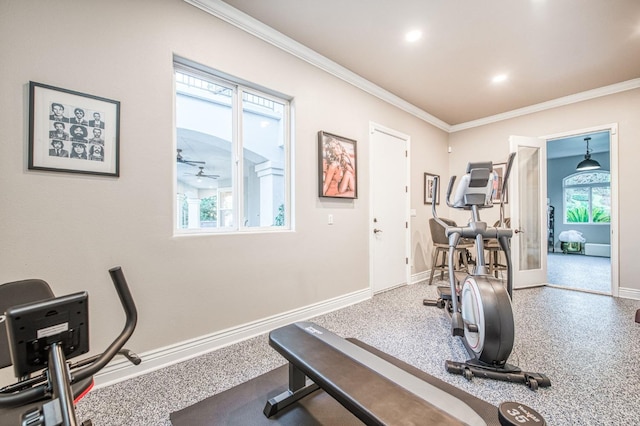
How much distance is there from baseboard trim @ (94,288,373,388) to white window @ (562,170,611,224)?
890 cm

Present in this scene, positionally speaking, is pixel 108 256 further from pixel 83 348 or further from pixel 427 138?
pixel 427 138

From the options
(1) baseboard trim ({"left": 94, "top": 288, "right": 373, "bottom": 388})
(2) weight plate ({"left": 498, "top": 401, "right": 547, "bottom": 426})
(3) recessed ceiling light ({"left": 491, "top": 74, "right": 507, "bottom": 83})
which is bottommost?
(1) baseboard trim ({"left": 94, "top": 288, "right": 373, "bottom": 388})

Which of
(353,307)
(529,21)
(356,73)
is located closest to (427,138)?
(356,73)

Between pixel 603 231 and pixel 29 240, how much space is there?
11.3m

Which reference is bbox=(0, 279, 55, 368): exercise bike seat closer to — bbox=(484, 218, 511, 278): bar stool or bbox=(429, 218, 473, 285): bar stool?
bbox=(429, 218, 473, 285): bar stool

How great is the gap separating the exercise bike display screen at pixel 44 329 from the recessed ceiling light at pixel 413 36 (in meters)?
3.17

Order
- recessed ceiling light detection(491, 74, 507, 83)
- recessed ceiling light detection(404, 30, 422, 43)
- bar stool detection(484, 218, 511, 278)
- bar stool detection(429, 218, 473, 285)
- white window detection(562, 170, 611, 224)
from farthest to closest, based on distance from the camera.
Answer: white window detection(562, 170, 611, 224) < bar stool detection(429, 218, 473, 285) < bar stool detection(484, 218, 511, 278) < recessed ceiling light detection(491, 74, 507, 83) < recessed ceiling light detection(404, 30, 422, 43)

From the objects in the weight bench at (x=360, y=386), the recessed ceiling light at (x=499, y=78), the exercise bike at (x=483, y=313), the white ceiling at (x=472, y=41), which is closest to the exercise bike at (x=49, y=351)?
the weight bench at (x=360, y=386)

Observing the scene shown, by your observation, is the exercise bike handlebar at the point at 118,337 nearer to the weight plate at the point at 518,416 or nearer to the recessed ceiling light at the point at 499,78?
the weight plate at the point at 518,416

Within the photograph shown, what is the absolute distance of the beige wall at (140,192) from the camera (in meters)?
1.61

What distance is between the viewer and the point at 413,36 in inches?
108

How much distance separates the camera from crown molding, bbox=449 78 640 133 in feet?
12.1

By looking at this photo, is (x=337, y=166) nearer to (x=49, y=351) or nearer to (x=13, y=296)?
(x=13, y=296)

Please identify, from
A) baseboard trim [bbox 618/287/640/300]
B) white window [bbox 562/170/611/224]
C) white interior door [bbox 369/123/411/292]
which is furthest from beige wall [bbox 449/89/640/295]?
white window [bbox 562/170/611/224]
